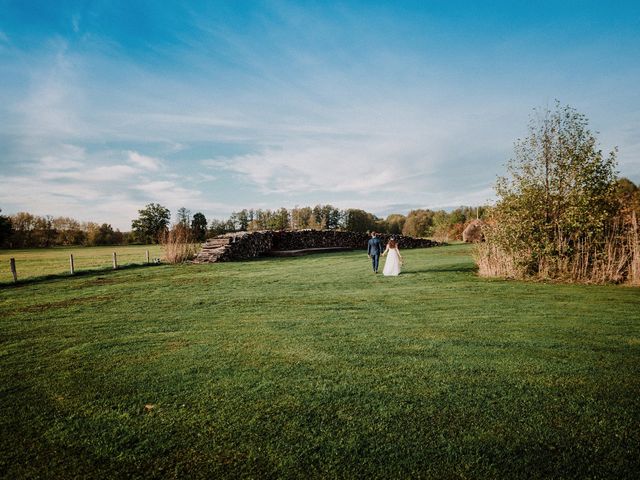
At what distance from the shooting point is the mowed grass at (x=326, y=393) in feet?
9.52

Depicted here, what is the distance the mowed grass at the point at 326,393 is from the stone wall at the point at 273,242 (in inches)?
595

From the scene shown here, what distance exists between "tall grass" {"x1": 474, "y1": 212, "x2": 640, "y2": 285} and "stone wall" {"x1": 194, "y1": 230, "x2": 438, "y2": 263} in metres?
15.7

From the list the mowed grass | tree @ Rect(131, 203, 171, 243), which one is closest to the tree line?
tree @ Rect(131, 203, 171, 243)

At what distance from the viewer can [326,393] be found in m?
4.02

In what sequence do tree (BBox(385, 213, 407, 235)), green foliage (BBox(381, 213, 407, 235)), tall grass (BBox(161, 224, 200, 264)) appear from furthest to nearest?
tree (BBox(385, 213, 407, 235)), green foliage (BBox(381, 213, 407, 235)), tall grass (BBox(161, 224, 200, 264))

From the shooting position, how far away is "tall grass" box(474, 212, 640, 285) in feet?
37.9

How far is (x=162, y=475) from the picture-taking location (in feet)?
9.11

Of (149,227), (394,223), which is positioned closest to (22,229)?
(149,227)

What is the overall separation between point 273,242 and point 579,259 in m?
22.6

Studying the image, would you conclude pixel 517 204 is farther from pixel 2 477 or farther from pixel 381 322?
pixel 2 477

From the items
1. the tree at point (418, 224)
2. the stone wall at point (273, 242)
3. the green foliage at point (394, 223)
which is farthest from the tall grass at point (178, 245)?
the green foliage at point (394, 223)

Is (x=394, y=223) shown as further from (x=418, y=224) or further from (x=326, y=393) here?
(x=326, y=393)

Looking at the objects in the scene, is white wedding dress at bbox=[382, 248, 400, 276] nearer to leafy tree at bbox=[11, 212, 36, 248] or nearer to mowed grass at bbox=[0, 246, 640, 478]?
mowed grass at bbox=[0, 246, 640, 478]

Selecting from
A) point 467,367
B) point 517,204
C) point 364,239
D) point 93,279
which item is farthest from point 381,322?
point 364,239
